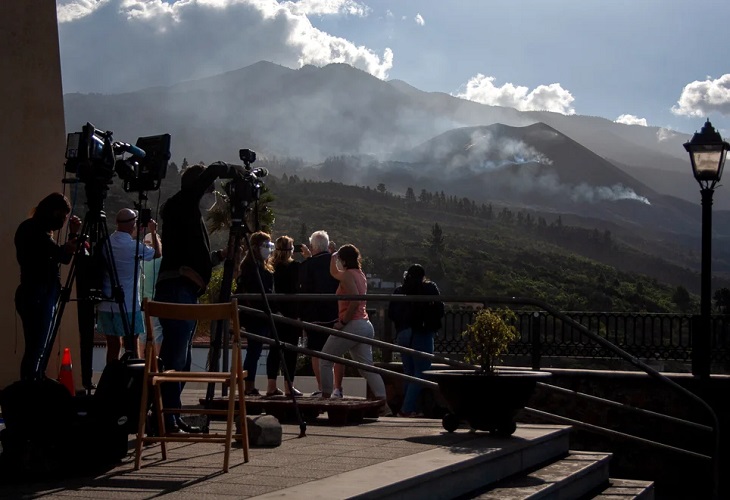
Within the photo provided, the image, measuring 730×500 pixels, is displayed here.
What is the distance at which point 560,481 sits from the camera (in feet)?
22.2

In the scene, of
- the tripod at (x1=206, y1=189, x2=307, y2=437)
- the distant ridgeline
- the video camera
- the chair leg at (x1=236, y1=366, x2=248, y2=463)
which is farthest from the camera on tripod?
the distant ridgeline

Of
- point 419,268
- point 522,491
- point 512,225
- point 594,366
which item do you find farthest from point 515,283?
point 522,491

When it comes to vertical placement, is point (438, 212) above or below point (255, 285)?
above

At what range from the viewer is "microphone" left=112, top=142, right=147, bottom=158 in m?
6.35

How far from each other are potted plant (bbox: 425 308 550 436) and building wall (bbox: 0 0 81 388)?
177 inches

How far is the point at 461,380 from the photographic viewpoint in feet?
23.5

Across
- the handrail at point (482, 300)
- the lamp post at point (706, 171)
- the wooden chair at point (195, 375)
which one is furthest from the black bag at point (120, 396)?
the lamp post at point (706, 171)

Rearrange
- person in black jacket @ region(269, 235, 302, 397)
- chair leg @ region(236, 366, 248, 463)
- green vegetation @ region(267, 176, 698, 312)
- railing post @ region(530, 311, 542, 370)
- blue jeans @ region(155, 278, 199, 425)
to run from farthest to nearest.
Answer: green vegetation @ region(267, 176, 698, 312), railing post @ region(530, 311, 542, 370), person in black jacket @ region(269, 235, 302, 397), blue jeans @ region(155, 278, 199, 425), chair leg @ region(236, 366, 248, 463)

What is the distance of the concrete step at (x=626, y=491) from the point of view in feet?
25.5

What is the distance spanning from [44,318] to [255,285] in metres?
2.84

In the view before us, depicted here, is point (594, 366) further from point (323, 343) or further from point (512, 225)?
point (512, 225)

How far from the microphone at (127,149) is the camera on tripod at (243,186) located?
639 millimetres

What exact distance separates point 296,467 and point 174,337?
1.55 meters

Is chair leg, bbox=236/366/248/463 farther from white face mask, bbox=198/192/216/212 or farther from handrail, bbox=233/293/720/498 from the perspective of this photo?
handrail, bbox=233/293/720/498
